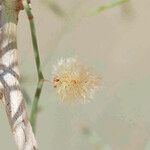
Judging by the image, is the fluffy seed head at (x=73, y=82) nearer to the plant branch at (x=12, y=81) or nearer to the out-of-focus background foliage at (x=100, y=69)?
the plant branch at (x=12, y=81)

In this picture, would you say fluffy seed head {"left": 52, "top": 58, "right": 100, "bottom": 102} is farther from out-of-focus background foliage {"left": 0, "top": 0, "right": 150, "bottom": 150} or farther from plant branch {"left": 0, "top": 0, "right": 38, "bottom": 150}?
A: out-of-focus background foliage {"left": 0, "top": 0, "right": 150, "bottom": 150}

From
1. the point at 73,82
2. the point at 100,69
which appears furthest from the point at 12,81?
the point at 100,69

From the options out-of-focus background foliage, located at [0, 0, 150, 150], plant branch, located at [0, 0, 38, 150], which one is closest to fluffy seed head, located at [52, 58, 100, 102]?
plant branch, located at [0, 0, 38, 150]

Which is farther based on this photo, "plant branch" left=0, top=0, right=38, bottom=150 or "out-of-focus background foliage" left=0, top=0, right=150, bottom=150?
"out-of-focus background foliage" left=0, top=0, right=150, bottom=150

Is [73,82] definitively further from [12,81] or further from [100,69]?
[100,69]

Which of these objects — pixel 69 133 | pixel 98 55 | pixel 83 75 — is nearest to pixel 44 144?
pixel 69 133

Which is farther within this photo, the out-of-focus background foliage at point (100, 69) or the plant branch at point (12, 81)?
the out-of-focus background foliage at point (100, 69)

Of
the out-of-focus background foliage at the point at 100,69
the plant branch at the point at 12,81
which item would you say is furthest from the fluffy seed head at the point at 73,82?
the out-of-focus background foliage at the point at 100,69
